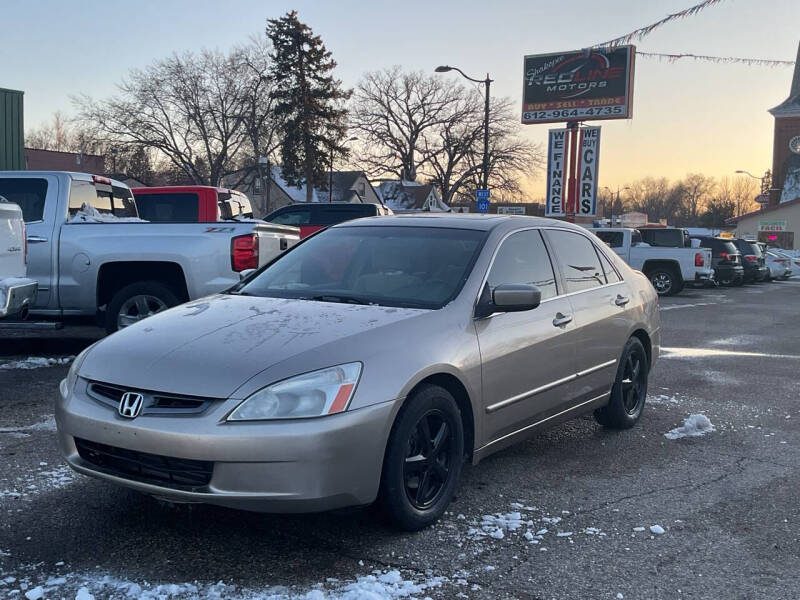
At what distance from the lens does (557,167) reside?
3200 cm

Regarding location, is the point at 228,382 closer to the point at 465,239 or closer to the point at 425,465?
the point at 425,465

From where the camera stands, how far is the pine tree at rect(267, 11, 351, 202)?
4828 cm

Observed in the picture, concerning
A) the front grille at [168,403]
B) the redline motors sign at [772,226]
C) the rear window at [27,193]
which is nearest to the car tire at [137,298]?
the rear window at [27,193]

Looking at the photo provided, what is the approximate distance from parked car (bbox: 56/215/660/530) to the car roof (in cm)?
2

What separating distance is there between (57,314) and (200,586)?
18.4ft

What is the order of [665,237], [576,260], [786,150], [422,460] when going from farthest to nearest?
[786,150] → [665,237] → [576,260] → [422,460]

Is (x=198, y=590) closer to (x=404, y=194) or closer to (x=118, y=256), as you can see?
(x=118, y=256)

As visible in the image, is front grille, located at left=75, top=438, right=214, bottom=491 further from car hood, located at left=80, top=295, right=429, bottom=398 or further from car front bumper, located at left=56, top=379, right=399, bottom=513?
car hood, located at left=80, top=295, right=429, bottom=398

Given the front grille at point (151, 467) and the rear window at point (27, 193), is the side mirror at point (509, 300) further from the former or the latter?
the rear window at point (27, 193)

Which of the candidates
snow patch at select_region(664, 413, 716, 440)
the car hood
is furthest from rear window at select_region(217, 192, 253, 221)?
the car hood

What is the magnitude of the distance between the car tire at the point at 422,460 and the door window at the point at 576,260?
63.7 inches

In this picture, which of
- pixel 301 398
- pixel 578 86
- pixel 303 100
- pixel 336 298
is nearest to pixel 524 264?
pixel 336 298

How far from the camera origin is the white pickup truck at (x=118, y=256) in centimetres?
752

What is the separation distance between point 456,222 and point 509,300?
3.14ft
